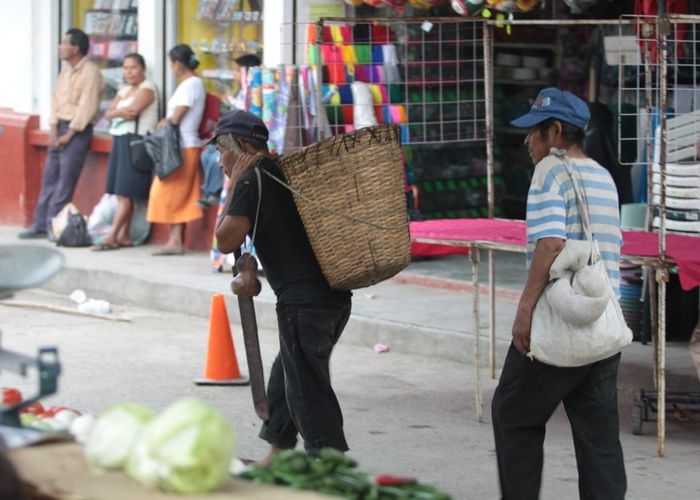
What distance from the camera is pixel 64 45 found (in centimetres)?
1390

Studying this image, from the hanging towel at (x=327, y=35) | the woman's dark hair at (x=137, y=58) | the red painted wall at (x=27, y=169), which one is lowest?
the red painted wall at (x=27, y=169)

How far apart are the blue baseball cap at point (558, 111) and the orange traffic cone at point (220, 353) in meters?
3.61

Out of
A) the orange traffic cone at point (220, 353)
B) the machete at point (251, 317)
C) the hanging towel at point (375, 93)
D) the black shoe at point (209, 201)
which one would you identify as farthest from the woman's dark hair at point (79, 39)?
the machete at point (251, 317)

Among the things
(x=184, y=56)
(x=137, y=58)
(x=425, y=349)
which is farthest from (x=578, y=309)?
(x=137, y=58)

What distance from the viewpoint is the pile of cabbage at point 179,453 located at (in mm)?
3188

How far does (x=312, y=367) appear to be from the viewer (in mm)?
5949

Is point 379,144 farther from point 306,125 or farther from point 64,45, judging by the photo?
point 64,45

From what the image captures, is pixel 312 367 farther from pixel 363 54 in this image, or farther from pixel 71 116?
pixel 71 116

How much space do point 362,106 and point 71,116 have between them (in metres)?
4.83

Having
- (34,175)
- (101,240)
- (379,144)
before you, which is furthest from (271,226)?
(34,175)

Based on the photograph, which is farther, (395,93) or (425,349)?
(395,93)

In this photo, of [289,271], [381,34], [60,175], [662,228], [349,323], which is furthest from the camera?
[60,175]

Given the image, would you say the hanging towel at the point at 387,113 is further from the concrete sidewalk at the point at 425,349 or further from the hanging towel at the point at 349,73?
the concrete sidewalk at the point at 425,349

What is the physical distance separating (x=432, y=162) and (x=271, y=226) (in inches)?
247
